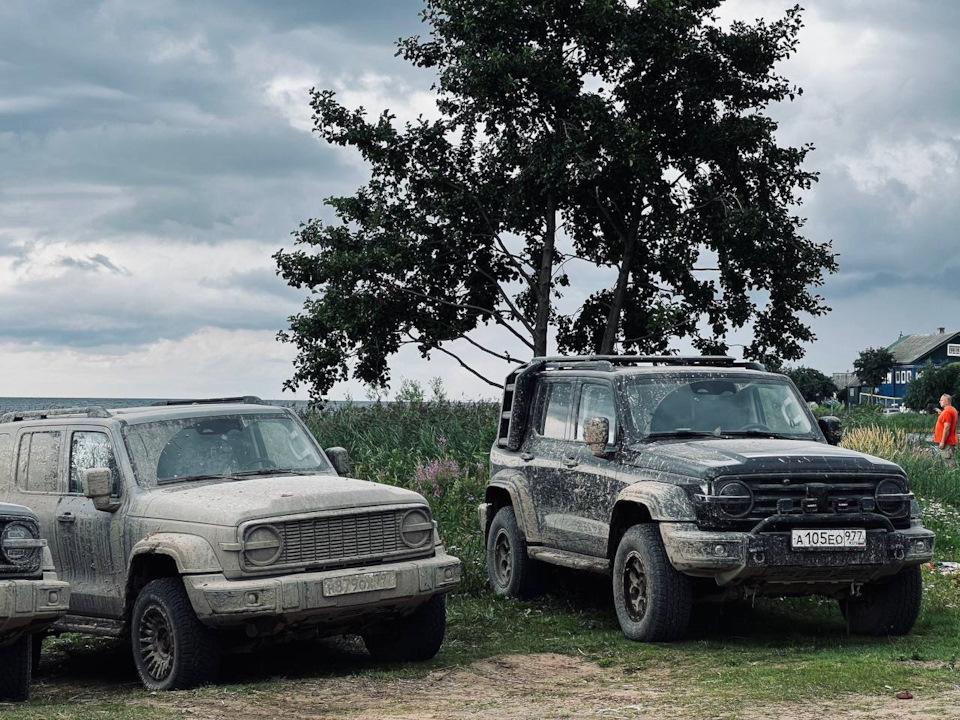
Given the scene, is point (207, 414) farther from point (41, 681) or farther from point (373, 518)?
point (41, 681)

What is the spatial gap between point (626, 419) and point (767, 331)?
17.8 metres

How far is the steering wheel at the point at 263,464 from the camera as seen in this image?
33.1 ft

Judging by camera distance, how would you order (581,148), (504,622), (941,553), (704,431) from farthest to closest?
(581,148) → (941,553) → (504,622) → (704,431)

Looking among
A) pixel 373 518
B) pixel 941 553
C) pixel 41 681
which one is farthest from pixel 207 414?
pixel 941 553

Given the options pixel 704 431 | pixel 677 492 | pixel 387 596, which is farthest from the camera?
pixel 704 431

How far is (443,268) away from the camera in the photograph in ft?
93.5

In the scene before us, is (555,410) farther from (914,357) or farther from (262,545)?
(914,357)

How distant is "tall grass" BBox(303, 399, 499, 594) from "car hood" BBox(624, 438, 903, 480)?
3763 millimetres

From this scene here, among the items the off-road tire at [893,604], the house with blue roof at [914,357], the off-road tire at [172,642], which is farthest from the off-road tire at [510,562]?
the house with blue roof at [914,357]

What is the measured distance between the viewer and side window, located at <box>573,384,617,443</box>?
11.4m

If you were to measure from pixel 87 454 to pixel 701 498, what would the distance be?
4562mm

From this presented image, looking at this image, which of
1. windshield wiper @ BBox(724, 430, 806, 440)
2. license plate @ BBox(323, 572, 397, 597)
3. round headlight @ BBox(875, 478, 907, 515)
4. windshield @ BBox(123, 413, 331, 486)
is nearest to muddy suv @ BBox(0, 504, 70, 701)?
windshield @ BBox(123, 413, 331, 486)

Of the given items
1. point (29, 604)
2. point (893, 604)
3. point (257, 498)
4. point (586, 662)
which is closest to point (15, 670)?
point (29, 604)

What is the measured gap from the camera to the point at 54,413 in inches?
431
